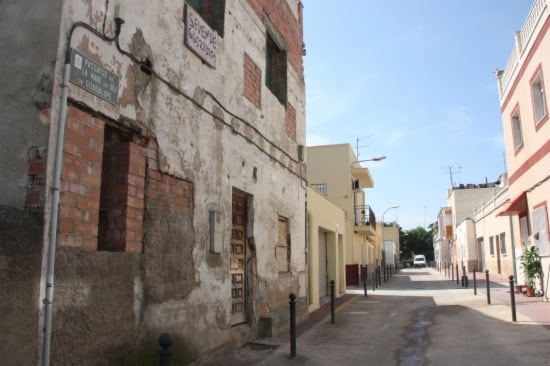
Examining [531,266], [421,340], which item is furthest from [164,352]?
[531,266]

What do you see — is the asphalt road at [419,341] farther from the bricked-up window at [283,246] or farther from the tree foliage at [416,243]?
the tree foliage at [416,243]

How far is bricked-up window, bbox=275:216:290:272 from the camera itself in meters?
10.0

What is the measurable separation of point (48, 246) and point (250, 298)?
15.9ft

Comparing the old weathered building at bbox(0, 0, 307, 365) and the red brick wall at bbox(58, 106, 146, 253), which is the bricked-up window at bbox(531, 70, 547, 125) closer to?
the old weathered building at bbox(0, 0, 307, 365)

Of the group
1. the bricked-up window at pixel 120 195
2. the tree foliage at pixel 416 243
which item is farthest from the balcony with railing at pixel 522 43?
the tree foliage at pixel 416 243

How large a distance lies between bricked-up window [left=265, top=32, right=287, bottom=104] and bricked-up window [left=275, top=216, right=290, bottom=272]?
9.04ft

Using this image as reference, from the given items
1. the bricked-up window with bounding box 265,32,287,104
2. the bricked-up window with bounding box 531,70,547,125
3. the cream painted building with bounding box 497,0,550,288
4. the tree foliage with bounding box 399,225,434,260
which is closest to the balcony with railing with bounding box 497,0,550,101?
the cream painted building with bounding box 497,0,550,288

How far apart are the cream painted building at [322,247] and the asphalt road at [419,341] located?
1.45 m

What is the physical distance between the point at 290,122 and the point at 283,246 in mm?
2935

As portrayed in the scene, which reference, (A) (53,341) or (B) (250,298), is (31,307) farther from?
(B) (250,298)

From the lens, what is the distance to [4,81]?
4.18 meters

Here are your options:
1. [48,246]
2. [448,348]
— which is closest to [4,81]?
[48,246]

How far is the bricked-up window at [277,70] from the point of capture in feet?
36.1

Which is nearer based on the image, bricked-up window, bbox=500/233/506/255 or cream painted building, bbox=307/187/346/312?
cream painted building, bbox=307/187/346/312
